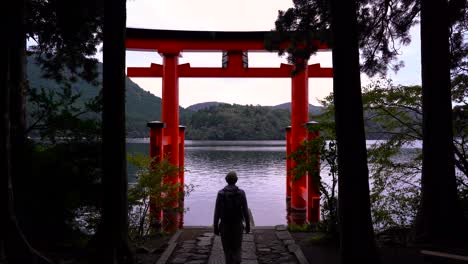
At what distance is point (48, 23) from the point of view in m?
7.73

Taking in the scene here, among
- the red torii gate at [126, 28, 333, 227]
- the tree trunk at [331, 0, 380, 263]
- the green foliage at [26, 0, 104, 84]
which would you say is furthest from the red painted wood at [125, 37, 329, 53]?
the tree trunk at [331, 0, 380, 263]

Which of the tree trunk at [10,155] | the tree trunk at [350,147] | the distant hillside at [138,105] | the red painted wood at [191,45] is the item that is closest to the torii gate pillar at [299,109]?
the red painted wood at [191,45]

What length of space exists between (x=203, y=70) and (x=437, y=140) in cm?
908

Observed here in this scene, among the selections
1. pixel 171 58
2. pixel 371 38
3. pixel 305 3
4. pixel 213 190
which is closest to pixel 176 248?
pixel 305 3

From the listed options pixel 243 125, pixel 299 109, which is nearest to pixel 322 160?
pixel 299 109

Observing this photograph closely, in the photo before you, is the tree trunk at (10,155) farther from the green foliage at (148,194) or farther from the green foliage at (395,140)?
the green foliage at (395,140)

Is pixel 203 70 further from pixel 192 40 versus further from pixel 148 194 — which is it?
pixel 148 194

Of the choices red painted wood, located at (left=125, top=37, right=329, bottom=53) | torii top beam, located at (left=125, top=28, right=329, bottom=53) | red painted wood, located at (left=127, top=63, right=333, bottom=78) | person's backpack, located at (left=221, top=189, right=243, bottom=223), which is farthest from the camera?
red painted wood, located at (left=127, top=63, right=333, bottom=78)

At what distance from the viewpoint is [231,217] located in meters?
4.63

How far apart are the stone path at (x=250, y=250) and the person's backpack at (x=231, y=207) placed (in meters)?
1.12

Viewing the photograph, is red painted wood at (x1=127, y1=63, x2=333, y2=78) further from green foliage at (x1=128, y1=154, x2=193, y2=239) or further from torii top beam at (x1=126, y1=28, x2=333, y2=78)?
green foliage at (x1=128, y1=154, x2=193, y2=239)

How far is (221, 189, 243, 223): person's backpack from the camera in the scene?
182 inches

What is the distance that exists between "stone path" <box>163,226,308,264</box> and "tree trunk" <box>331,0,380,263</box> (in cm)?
85

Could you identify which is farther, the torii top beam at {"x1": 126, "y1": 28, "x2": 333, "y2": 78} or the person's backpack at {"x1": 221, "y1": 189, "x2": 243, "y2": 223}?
the torii top beam at {"x1": 126, "y1": 28, "x2": 333, "y2": 78}
